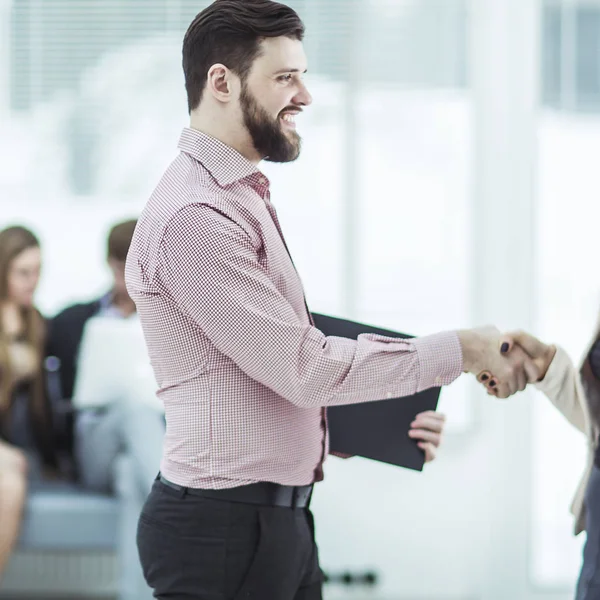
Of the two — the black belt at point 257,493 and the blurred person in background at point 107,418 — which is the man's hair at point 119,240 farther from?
the black belt at point 257,493

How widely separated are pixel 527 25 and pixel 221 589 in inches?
102

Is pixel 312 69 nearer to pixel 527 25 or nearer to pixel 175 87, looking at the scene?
pixel 175 87

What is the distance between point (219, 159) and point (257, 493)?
543mm

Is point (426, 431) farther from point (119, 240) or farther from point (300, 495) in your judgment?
point (119, 240)

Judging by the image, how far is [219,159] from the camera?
1.55 metres

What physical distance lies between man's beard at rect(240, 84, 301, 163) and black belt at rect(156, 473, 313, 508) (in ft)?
1.80

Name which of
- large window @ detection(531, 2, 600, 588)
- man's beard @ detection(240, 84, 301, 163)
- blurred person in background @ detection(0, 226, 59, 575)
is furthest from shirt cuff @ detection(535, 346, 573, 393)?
blurred person in background @ detection(0, 226, 59, 575)

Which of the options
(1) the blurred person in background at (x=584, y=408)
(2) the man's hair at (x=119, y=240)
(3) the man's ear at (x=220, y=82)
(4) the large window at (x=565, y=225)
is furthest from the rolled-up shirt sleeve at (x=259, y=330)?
(4) the large window at (x=565, y=225)

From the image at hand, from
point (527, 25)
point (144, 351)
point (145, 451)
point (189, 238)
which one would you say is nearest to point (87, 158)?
point (144, 351)

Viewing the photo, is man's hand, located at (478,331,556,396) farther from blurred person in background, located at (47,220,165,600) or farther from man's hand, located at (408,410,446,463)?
blurred person in background, located at (47,220,165,600)

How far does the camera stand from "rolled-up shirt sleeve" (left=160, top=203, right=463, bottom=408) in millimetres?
1419

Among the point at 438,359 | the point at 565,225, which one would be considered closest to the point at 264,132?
the point at 438,359

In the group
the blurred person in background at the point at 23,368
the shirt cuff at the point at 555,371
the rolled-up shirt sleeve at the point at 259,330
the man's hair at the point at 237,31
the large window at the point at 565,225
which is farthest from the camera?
the large window at the point at 565,225

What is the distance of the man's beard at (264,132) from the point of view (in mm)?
1558
